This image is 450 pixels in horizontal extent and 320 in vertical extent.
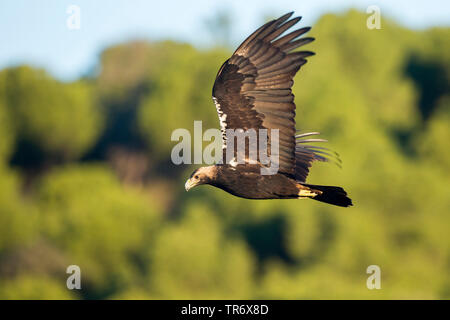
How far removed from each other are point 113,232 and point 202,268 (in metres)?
6.64

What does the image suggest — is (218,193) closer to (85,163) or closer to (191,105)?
(191,105)

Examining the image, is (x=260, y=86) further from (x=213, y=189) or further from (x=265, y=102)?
(x=213, y=189)

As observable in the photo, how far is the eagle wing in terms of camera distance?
338 inches

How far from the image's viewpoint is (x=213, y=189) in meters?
36.6

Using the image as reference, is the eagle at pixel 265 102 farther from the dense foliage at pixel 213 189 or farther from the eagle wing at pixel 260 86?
the dense foliage at pixel 213 189

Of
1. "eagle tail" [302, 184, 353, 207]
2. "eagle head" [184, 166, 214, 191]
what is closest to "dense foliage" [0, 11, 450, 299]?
"eagle head" [184, 166, 214, 191]

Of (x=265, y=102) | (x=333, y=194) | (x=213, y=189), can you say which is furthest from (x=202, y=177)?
(x=213, y=189)

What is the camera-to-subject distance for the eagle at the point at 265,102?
337 inches

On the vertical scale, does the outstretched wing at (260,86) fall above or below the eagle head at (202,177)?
above

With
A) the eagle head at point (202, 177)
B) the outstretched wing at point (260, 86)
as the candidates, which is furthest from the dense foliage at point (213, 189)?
the outstretched wing at point (260, 86)

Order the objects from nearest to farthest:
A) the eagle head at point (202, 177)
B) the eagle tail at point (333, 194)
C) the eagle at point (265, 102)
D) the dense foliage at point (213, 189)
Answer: the eagle at point (265, 102)
the eagle tail at point (333, 194)
the eagle head at point (202, 177)
the dense foliage at point (213, 189)

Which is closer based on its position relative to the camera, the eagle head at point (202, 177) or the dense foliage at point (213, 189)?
the eagle head at point (202, 177)

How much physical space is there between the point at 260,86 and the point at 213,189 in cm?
2799
